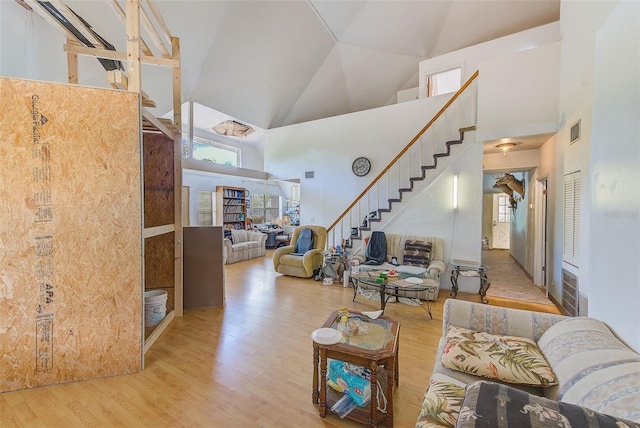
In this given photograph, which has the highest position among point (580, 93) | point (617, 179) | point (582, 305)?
point (580, 93)

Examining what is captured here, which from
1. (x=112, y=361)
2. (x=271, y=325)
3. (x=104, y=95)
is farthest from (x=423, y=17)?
(x=112, y=361)

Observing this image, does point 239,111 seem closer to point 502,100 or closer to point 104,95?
point 104,95

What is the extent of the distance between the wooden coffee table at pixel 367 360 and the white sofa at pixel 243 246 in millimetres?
5078

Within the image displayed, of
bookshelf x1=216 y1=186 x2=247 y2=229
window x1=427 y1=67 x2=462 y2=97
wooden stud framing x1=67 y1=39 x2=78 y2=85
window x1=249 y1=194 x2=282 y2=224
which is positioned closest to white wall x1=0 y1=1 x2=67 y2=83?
wooden stud framing x1=67 y1=39 x2=78 y2=85

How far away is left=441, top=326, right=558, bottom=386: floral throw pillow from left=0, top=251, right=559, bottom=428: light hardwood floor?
0.59 m

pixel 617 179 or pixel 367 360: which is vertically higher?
pixel 617 179

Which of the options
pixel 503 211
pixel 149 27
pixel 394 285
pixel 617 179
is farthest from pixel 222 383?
pixel 503 211

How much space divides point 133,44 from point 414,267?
14.8ft

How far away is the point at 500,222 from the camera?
9.45 meters

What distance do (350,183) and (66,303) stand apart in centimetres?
596

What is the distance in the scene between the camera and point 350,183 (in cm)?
703

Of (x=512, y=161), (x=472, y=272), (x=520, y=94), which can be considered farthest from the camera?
(x=512, y=161)

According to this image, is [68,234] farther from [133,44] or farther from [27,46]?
[27,46]

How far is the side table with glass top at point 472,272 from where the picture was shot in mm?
3793
